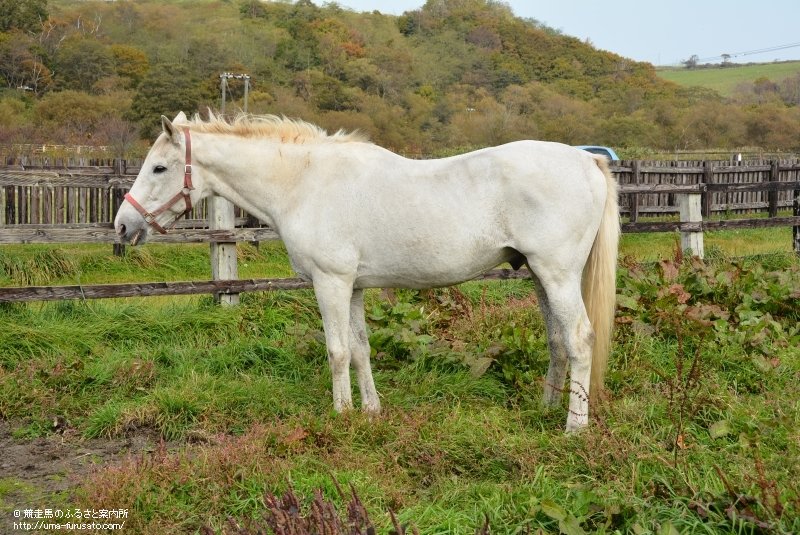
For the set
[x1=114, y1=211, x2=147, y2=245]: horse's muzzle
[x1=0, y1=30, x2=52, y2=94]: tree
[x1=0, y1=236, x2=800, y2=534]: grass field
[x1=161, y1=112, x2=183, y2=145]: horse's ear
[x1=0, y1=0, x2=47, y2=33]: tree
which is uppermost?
[x1=0, y1=0, x2=47, y2=33]: tree

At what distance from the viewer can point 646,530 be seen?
10.0 feet

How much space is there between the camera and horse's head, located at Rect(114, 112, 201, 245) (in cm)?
504

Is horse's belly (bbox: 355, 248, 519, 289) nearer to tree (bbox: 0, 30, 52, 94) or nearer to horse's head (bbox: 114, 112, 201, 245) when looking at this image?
horse's head (bbox: 114, 112, 201, 245)

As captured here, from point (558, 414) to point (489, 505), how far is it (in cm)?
162

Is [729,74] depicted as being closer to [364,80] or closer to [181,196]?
[364,80]

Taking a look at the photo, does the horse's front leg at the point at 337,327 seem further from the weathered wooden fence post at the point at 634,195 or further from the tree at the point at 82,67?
the tree at the point at 82,67

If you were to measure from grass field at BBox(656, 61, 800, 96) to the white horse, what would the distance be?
3195 inches

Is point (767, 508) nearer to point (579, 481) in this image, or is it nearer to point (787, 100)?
point (579, 481)

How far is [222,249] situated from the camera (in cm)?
758

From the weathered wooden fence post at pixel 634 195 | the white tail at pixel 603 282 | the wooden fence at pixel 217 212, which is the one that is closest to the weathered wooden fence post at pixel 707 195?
the wooden fence at pixel 217 212

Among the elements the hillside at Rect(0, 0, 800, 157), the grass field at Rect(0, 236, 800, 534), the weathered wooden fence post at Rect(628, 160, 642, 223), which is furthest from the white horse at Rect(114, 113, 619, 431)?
the hillside at Rect(0, 0, 800, 157)

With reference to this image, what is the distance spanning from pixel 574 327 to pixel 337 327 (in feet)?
4.95

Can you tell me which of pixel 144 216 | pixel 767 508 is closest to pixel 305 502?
pixel 767 508

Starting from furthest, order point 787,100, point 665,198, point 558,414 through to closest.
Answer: point 787,100 < point 665,198 < point 558,414
